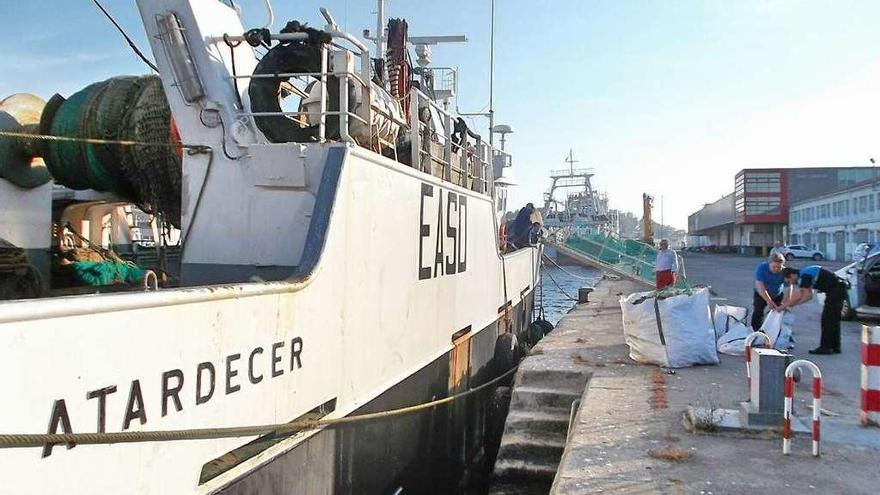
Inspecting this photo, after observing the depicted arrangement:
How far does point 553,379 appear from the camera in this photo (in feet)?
23.7

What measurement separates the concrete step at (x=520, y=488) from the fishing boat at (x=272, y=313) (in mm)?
765

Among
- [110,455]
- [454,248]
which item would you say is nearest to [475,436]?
[454,248]

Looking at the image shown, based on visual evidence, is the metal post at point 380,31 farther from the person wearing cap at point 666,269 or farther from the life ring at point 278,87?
the person wearing cap at point 666,269

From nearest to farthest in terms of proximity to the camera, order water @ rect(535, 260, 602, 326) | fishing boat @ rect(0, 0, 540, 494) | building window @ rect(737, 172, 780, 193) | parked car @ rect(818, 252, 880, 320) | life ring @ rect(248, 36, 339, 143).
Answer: fishing boat @ rect(0, 0, 540, 494) → life ring @ rect(248, 36, 339, 143) → parked car @ rect(818, 252, 880, 320) → water @ rect(535, 260, 602, 326) → building window @ rect(737, 172, 780, 193)

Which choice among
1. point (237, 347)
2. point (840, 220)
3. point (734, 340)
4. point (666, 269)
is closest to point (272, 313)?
point (237, 347)

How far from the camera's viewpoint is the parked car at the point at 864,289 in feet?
40.4

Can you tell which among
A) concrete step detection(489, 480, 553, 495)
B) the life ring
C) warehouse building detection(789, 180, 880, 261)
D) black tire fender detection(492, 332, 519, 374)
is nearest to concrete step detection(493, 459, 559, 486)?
concrete step detection(489, 480, 553, 495)

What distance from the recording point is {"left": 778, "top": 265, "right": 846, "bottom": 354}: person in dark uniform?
8.18m

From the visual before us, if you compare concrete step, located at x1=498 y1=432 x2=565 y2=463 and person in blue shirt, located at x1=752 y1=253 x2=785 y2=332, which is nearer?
concrete step, located at x1=498 y1=432 x2=565 y2=463

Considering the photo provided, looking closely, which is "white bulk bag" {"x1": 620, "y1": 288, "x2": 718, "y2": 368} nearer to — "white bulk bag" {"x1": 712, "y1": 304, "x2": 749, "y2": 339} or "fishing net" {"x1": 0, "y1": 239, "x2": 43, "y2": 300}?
"white bulk bag" {"x1": 712, "y1": 304, "x2": 749, "y2": 339}

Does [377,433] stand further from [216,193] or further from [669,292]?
[669,292]

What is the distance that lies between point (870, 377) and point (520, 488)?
3079 millimetres

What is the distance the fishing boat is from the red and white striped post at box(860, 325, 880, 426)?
365 centimetres

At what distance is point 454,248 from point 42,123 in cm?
414
